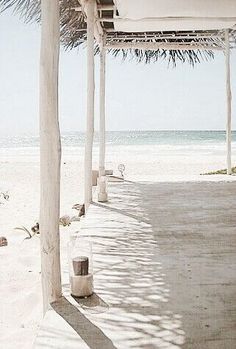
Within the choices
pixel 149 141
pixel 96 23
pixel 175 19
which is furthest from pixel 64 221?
pixel 149 141

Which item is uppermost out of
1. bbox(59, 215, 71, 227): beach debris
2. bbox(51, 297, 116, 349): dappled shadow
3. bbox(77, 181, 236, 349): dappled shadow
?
bbox(77, 181, 236, 349): dappled shadow

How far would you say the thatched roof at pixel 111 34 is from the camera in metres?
4.25

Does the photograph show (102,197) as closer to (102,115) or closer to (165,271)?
(102,115)

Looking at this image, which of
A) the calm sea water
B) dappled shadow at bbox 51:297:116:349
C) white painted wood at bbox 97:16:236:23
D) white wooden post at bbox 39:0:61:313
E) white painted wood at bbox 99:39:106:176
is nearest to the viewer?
dappled shadow at bbox 51:297:116:349

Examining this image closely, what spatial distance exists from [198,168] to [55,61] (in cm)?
1474

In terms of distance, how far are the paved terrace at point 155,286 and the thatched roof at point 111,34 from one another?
A: 1883mm

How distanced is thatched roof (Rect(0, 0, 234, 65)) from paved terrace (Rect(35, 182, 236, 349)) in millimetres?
1883

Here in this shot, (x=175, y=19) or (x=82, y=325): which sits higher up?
(x=175, y=19)

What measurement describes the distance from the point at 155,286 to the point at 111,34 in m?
4.90

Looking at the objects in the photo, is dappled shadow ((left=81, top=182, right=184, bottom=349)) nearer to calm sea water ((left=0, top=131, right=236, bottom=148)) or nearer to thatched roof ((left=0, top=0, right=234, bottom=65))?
thatched roof ((left=0, top=0, right=234, bottom=65))

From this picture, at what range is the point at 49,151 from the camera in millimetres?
2176

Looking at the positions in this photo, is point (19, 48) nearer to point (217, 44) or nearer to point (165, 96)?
point (165, 96)

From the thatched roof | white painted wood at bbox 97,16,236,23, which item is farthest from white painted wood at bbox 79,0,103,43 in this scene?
white painted wood at bbox 97,16,236,23

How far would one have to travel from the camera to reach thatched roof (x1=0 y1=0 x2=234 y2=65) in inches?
167
